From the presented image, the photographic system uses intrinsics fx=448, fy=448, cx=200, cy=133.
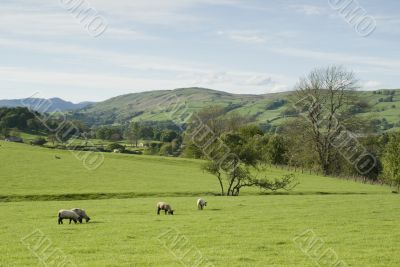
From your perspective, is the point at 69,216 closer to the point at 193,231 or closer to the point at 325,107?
the point at 193,231

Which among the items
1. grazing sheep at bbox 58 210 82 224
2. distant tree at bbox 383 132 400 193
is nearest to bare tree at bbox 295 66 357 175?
distant tree at bbox 383 132 400 193

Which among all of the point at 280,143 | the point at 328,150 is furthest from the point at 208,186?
the point at 280,143

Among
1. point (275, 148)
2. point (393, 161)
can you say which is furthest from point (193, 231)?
point (275, 148)

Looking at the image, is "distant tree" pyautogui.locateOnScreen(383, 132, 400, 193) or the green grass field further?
"distant tree" pyautogui.locateOnScreen(383, 132, 400, 193)

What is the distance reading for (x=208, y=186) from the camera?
67.6 metres

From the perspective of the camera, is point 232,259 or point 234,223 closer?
point 232,259

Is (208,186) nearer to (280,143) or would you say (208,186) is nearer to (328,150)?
(328,150)

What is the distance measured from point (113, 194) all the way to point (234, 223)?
95.9 ft

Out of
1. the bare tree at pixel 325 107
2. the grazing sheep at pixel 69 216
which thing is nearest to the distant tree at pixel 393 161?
the bare tree at pixel 325 107

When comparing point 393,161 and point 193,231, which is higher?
point 393,161

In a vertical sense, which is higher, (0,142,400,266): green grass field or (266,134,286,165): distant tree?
(266,134,286,165): distant tree

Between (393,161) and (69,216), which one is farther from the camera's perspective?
(393,161)

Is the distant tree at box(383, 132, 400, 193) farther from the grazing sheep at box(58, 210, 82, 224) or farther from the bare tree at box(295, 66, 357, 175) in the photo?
the grazing sheep at box(58, 210, 82, 224)

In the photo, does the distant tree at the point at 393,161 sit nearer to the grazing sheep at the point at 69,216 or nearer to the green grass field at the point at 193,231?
the green grass field at the point at 193,231
